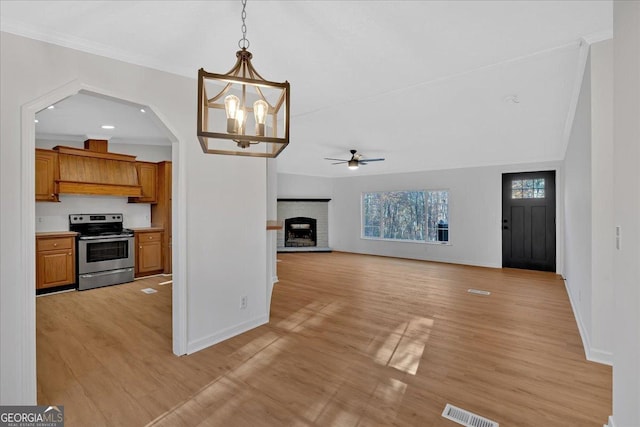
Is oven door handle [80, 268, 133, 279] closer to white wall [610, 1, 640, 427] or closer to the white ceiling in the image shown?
the white ceiling

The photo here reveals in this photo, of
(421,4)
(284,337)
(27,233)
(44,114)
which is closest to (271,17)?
(421,4)

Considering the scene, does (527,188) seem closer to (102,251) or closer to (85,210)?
(102,251)

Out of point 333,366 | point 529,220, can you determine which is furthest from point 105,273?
point 529,220

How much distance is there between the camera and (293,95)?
3707 mm

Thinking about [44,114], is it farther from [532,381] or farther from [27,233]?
[532,381]

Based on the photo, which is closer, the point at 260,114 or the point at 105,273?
the point at 260,114

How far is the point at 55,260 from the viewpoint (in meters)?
4.82

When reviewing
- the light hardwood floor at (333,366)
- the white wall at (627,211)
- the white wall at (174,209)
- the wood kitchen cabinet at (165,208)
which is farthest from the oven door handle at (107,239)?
the white wall at (627,211)

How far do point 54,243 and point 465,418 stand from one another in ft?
19.2

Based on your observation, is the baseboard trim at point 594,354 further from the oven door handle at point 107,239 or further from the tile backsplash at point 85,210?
the tile backsplash at point 85,210

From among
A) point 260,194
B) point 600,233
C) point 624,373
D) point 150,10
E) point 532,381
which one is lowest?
point 532,381

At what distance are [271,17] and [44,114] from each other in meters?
3.94

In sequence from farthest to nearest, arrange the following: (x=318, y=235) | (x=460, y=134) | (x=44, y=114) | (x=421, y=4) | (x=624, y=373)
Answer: (x=318, y=235), (x=460, y=134), (x=44, y=114), (x=421, y=4), (x=624, y=373)

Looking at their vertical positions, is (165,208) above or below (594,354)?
above
